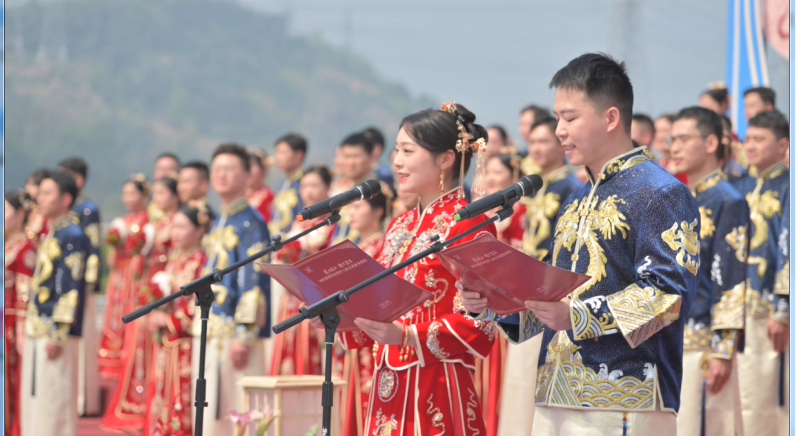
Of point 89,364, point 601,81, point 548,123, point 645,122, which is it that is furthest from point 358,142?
point 601,81

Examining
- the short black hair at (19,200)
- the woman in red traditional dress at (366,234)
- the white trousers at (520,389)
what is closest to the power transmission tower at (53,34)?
the short black hair at (19,200)

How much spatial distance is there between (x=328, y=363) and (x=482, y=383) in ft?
9.90

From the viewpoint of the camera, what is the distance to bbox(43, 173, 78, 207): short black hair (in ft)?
19.8

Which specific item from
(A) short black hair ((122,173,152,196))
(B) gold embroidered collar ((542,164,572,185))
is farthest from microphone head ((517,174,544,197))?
(A) short black hair ((122,173,152,196))

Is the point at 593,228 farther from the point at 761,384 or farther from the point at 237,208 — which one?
the point at 237,208

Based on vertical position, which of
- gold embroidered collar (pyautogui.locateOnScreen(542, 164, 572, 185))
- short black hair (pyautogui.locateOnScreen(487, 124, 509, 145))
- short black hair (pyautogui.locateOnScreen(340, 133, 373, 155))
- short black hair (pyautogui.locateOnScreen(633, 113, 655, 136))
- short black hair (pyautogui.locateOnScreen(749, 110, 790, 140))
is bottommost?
gold embroidered collar (pyautogui.locateOnScreen(542, 164, 572, 185))

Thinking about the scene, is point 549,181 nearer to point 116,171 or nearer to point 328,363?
point 328,363

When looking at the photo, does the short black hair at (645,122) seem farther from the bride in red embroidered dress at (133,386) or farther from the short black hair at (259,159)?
the bride in red embroidered dress at (133,386)

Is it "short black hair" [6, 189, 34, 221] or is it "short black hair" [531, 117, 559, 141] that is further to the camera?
"short black hair" [6, 189, 34, 221]

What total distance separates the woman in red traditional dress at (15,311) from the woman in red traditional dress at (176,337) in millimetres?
719

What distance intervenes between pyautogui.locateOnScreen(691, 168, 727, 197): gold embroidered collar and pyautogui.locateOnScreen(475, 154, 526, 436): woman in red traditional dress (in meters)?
0.99

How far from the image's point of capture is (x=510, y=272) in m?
2.40

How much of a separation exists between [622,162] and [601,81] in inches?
8.0

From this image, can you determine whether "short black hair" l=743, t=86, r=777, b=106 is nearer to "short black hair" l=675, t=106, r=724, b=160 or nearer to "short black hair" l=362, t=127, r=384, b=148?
"short black hair" l=675, t=106, r=724, b=160
